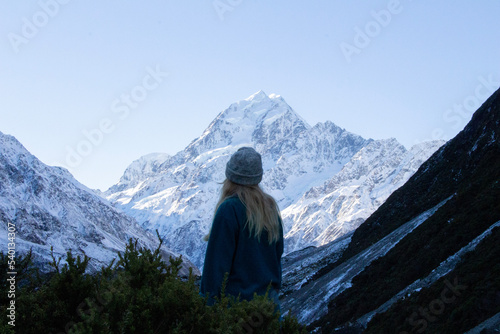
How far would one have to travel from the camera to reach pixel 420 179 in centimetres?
6306

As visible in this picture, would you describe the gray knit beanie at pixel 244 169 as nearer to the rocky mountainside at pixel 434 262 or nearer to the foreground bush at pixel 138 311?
the foreground bush at pixel 138 311

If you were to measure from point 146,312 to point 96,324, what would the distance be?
0.57 m

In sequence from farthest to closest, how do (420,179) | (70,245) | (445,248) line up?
1. (70,245)
2. (420,179)
3. (445,248)

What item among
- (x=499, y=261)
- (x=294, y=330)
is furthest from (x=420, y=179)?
(x=294, y=330)

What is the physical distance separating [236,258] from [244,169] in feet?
4.10

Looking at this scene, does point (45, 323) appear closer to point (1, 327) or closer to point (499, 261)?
point (1, 327)

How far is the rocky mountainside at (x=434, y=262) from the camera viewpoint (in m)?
19.1

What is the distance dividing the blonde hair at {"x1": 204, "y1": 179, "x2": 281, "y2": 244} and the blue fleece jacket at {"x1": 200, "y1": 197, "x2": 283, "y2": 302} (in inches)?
3.3

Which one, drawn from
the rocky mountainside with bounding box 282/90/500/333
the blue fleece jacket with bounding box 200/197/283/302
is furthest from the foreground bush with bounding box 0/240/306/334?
the rocky mountainside with bounding box 282/90/500/333

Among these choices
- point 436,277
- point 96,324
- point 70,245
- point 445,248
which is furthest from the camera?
point 70,245

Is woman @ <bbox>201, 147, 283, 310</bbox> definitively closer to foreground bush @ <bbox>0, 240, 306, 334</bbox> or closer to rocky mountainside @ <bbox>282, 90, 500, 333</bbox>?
foreground bush @ <bbox>0, 240, 306, 334</bbox>

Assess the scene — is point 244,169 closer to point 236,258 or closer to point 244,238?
point 244,238

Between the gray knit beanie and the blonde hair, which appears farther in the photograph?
the gray knit beanie

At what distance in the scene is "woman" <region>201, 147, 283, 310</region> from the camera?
5.98 metres
